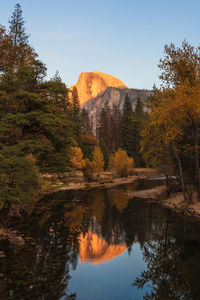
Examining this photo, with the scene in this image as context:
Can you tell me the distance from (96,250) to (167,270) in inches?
181

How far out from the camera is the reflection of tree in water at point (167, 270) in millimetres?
9094

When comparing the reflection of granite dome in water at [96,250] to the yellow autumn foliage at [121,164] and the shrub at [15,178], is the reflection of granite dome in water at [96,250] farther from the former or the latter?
the yellow autumn foliage at [121,164]

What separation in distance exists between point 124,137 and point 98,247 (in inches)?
2717

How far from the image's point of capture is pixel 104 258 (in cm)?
1342

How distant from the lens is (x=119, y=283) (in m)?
10.3

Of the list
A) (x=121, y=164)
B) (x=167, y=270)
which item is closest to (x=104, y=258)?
(x=167, y=270)

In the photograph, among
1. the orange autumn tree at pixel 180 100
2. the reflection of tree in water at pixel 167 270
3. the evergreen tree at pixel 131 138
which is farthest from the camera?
the evergreen tree at pixel 131 138

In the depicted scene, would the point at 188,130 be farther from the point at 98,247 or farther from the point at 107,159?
the point at 107,159

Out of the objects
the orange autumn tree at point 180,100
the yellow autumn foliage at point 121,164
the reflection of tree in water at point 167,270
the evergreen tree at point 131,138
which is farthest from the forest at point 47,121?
the evergreen tree at point 131,138

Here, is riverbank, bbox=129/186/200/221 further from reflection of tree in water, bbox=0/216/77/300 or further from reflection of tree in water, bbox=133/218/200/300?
reflection of tree in water, bbox=0/216/77/300

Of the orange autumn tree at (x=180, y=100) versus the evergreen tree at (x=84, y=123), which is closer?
the orange autumn tree at (x=180, y=100)

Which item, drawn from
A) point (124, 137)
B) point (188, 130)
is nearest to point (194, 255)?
point (188, 130)

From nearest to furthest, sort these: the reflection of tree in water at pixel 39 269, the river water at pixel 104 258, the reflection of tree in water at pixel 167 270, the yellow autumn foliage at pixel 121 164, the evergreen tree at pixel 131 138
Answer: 1. the reflection of tree in water at pixel 39 269
2. the reflection of tree in water at pixel 167 270
3. the river water at pixel 104 258
4. the yellow autumn foliage at pixel 121 164
5. the evergreen tree at pixel 131 138

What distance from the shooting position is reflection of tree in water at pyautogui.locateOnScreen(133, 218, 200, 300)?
9094 millimetres
